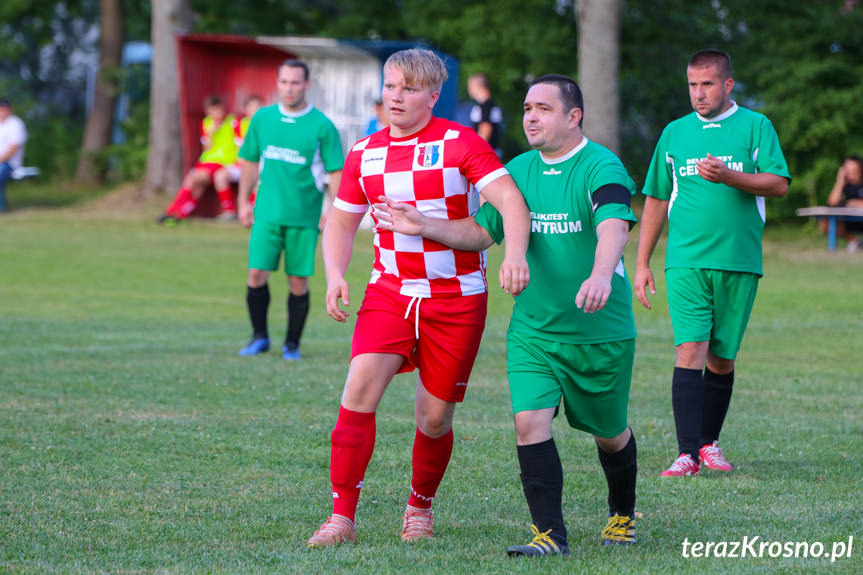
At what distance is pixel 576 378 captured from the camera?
4.54 metres

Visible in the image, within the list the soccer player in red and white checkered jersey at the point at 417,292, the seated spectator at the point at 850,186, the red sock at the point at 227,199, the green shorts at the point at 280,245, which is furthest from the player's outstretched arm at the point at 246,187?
the red sock at the point at 227,199

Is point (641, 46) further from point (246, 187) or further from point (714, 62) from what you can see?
point (714, 62)

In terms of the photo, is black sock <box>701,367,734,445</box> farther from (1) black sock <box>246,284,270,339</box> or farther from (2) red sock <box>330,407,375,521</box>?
(1) black sock <box>246,284,270,339</box>

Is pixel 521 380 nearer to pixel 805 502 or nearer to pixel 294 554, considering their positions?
pixel 294 554

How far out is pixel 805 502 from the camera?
5.35 meters

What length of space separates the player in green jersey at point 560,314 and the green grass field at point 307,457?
1.07ft

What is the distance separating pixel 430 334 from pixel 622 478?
915 millimetres

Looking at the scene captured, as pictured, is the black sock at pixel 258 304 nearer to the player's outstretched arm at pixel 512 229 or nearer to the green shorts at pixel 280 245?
the green shorts at pixel 280 245

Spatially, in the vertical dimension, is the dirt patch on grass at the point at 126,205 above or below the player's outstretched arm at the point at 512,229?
below

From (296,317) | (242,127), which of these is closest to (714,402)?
(296,317)

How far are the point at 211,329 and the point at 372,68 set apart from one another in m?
13.5

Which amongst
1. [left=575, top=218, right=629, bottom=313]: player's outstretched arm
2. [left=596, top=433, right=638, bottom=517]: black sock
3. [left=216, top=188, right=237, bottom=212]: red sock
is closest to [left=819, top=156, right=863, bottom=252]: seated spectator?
[left=216, top=188, right=237, bottom=212]: red sock

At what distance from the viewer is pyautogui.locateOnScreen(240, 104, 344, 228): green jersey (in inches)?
379

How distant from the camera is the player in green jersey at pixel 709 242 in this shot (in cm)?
608
